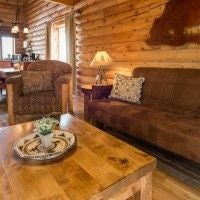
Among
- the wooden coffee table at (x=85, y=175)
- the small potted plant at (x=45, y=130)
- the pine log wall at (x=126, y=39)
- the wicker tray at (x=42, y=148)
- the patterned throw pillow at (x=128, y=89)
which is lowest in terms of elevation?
the wooden coffee table at (x=85, y=175)

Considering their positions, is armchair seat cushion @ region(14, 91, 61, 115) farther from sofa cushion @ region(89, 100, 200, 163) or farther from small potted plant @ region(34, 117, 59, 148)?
small potted plant @ region(34, 117, 59, 148)

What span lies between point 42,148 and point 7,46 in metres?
7.30

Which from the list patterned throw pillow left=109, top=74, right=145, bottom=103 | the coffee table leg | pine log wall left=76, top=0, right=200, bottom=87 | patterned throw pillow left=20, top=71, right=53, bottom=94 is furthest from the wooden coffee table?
pine log wall left=76, top=0, right=200, bottom=87

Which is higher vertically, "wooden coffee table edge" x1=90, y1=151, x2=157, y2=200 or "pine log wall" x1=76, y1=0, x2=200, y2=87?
"pine log wall" x1=76, y1=0, x2=200, y2=87

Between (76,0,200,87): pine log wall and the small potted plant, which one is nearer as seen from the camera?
the small potted plant

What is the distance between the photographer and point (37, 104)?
9.77 ft

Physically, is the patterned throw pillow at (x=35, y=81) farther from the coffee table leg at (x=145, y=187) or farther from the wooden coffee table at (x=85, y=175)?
the coffee table leg at (x=145, y=187)

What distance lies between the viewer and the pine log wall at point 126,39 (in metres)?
2.93

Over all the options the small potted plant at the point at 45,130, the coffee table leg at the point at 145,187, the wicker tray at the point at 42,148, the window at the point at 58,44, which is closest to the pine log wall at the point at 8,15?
the window at the point at 58,44

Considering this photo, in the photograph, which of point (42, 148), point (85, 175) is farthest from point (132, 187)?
point (42, 148)

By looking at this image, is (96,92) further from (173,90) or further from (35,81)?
(173,90)

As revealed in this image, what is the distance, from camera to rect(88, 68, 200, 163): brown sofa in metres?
1.81

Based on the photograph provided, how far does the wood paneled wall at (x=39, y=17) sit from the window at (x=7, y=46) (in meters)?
0.63

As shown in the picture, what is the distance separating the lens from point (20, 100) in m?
2.92
